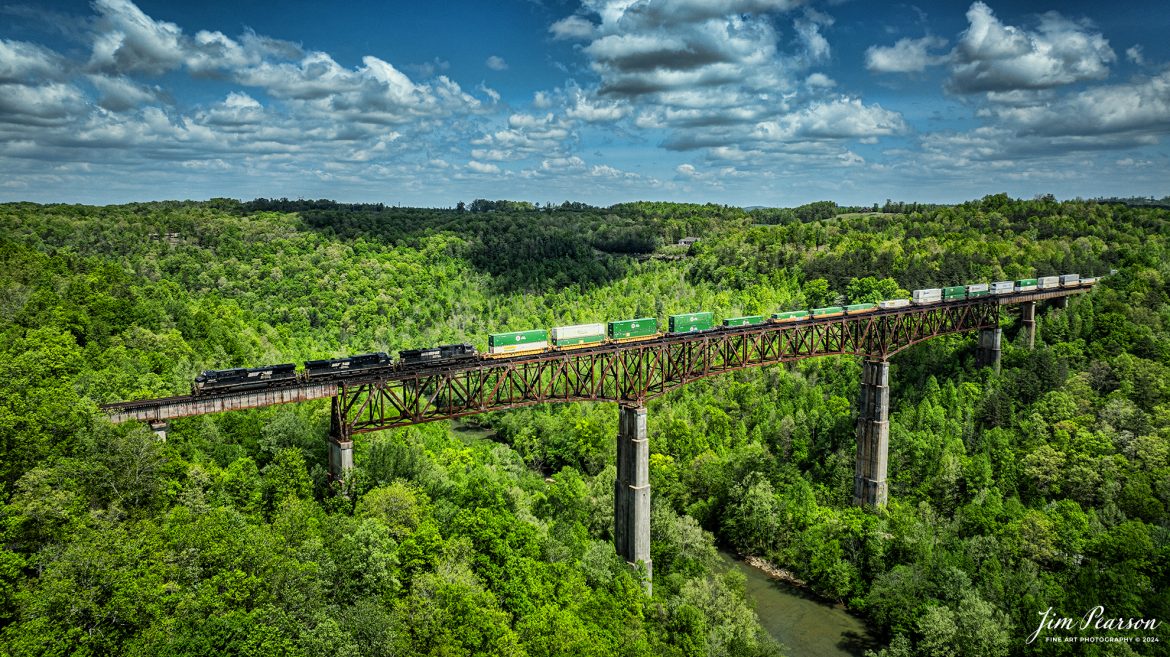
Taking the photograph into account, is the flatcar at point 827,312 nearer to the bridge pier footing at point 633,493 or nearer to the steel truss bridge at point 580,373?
the steel truss bridge at point 580,373

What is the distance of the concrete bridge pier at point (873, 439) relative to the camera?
71.1 metres

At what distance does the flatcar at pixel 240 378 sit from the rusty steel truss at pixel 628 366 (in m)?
4.35

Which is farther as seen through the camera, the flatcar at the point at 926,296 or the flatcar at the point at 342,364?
the flatcar at the point at 926,296

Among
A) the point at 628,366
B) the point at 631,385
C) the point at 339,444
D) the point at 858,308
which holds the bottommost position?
the point at 339,444

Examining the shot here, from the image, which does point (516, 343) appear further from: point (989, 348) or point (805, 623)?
point (989, 348)

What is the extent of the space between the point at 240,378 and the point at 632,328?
102 feet

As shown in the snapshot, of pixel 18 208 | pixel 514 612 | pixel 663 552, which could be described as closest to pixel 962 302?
pixel 663 552

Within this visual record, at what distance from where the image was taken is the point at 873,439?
2810 inches

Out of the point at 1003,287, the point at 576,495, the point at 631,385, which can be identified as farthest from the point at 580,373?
the point at 1003,287

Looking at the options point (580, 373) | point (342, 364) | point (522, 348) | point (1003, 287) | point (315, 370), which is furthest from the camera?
point (1003, 287)

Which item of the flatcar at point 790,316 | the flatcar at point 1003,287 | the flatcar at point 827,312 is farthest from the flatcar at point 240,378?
the flatcar at point 1003,287

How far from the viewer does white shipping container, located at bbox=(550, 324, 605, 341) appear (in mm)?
57875

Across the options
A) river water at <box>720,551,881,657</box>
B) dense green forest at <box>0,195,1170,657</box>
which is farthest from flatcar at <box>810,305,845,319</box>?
river water at <box>720,551,881,657</box>
